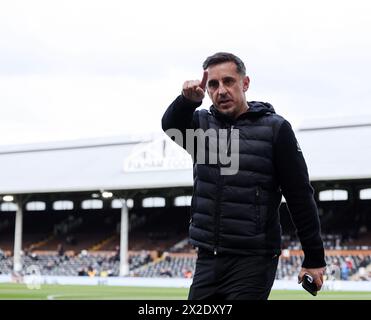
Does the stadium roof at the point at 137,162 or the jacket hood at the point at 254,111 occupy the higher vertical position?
the jacket hood at the point at 254,111

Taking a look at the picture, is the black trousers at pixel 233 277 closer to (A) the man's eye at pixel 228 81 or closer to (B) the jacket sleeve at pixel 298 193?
(B) the jacket sleeve at pixel 298 193

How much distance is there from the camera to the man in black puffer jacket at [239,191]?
15.7 feet

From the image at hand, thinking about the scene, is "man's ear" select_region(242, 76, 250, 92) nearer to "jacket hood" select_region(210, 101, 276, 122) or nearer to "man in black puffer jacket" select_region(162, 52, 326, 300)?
"man in black puffer jacket" select_region(162, 52, 326, 300)

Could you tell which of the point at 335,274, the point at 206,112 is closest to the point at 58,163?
the point at 335,274

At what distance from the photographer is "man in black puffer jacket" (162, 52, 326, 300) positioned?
4777mm

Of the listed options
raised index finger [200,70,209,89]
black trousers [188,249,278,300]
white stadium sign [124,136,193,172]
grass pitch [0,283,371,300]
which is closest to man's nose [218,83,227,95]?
raised index finger [200,70,209,89]

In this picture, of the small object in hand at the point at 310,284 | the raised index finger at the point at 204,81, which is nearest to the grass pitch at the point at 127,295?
the small object in hand at the point at 310,284

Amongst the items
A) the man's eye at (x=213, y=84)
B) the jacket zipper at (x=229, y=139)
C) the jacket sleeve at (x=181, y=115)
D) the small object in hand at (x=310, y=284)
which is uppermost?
the man's eye at (x=213, y=84)

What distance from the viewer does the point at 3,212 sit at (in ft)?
204

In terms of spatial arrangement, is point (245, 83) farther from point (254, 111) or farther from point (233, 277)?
point (233, 277)

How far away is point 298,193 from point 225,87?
0.82 meters

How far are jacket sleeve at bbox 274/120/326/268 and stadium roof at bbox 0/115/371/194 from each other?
32.1 m
